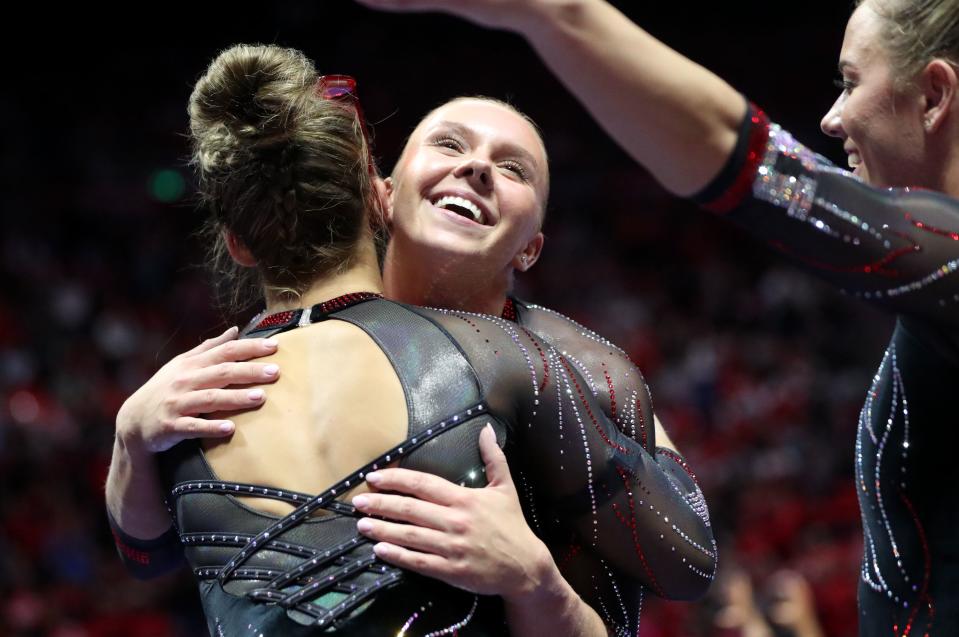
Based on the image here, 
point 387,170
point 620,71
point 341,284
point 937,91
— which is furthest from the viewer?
point 387,170

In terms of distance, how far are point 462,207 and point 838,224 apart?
2.92ft

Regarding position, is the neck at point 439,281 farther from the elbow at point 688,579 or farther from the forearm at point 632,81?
the forearm at point 632,81

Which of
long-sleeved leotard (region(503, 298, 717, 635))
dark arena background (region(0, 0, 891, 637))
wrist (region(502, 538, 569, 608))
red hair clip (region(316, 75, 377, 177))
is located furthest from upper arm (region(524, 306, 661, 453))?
dark arena background (region(0, 0, 891, 637))

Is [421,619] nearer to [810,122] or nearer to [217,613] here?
Answer: [217,613]

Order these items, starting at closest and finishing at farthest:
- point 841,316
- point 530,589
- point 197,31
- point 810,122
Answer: point 530,589 < point 841,316 < point 810,122 < point 197,31

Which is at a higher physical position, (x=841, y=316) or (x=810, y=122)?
(x=810, y=122)

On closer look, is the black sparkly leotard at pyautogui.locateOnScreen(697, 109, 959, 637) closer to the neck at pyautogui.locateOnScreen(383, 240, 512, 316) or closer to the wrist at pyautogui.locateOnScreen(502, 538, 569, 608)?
the wrist at pyautogui.locateOnScreen(502, 538, 569, 608)

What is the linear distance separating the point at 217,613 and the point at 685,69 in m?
0.99

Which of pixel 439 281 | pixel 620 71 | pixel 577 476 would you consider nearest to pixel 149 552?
pixel 439 281

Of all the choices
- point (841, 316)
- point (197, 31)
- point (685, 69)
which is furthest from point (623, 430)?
point (197, 31)

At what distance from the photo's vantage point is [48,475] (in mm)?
6809

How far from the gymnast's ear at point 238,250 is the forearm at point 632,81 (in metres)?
0.84

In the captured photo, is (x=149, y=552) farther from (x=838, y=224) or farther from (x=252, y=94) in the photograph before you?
(x=838, y=224)

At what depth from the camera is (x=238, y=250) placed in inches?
68.9
